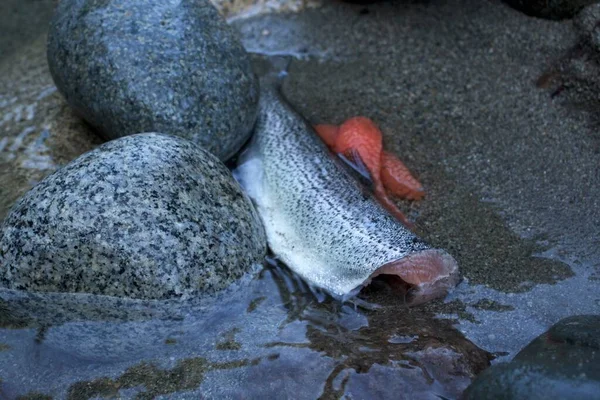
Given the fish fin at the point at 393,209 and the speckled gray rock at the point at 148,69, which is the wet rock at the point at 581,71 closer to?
the fish fin at the point at 393,209

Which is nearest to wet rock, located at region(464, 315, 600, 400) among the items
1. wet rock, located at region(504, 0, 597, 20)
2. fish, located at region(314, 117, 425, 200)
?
fish, located at region(314, 117, 425, 200)

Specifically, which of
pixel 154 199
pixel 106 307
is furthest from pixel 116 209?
pixel 106 307

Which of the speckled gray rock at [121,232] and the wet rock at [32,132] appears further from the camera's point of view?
the wet rock at [32,132]

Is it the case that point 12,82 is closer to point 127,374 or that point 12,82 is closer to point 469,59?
point 127,374

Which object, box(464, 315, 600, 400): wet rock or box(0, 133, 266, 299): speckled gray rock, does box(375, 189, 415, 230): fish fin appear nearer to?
box(0, 133, 266, 299): speckled gray rock

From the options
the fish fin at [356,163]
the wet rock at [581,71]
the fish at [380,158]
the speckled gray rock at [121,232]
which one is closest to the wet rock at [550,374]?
the speckled gray rock at [121,232]
